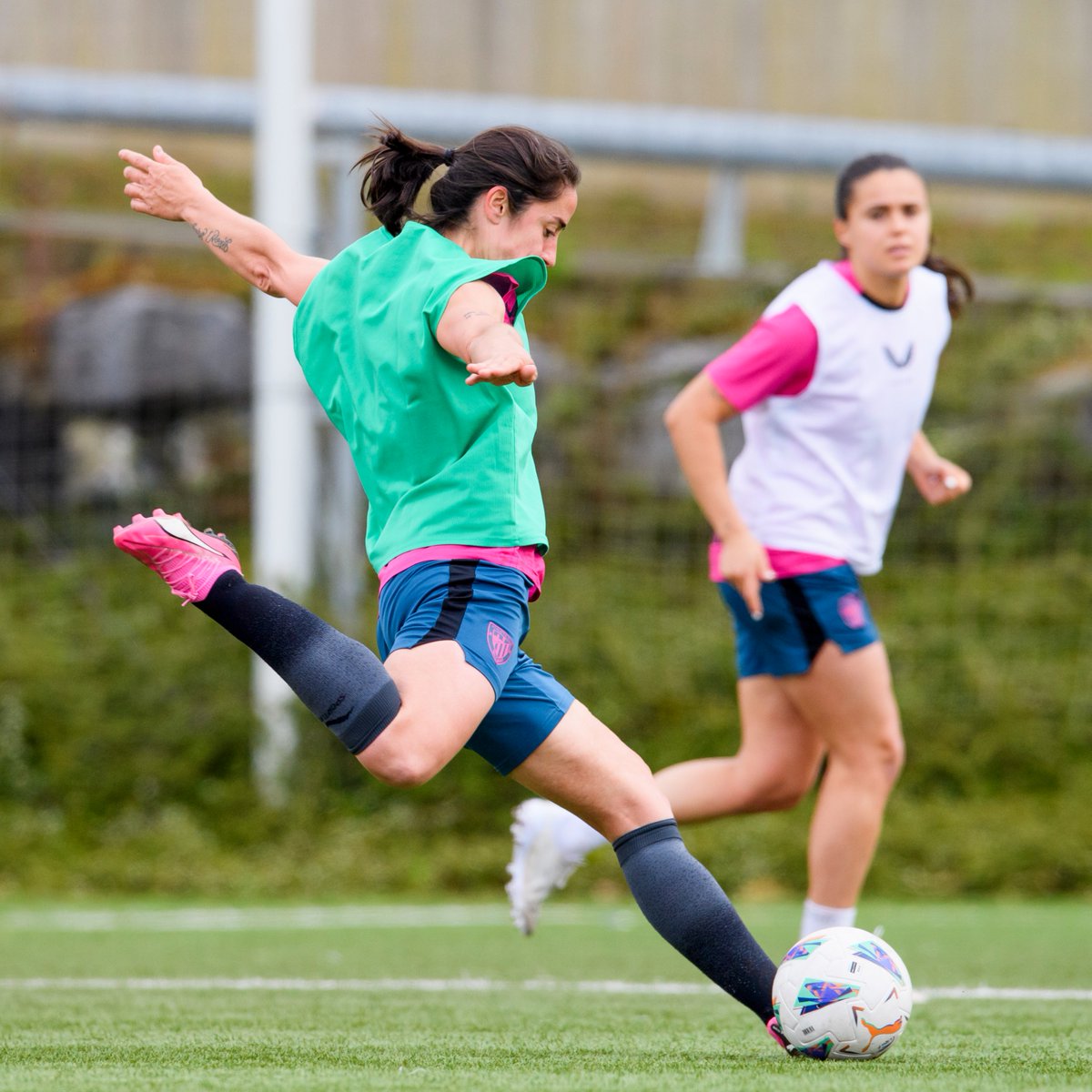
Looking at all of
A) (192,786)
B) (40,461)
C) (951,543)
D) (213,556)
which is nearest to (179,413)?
(40,461)

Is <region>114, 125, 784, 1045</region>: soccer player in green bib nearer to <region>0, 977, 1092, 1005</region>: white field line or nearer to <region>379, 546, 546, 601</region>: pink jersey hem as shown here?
<region>379, 546, 546, 601</region>: pink jersey hem

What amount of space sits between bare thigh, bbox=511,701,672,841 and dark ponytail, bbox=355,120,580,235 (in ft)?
3.18

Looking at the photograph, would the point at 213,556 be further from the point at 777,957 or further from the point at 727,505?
the point at 777,957

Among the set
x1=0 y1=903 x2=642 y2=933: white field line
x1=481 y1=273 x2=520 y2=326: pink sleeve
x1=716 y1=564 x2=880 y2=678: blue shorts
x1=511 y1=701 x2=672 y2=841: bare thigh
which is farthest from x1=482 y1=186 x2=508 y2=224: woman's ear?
x1=0 y1=903 x2=642 y2=933: white field line

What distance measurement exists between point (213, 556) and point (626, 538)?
631 cm

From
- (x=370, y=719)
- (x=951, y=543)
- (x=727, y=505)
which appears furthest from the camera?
(x=951, y=543)

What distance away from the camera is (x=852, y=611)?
427 cm

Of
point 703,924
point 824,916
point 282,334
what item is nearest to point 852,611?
point 824,916

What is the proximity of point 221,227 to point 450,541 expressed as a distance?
98 centimetres

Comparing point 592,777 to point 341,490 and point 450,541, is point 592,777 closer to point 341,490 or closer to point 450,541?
point 450,541

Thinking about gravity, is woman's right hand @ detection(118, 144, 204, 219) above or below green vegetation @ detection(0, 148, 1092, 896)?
above

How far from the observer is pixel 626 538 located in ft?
30.2

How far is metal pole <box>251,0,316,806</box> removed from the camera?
325 inches

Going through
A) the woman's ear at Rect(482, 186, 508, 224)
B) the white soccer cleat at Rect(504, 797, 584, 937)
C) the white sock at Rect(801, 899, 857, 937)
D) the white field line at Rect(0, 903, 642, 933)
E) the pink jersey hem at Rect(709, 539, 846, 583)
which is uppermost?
the woman's ear at Rect(482, 186, 508, 224)
